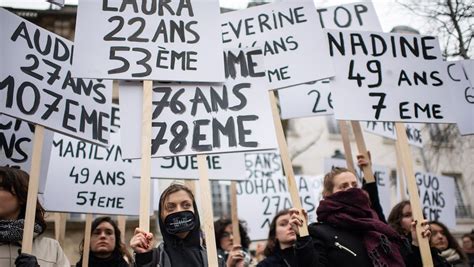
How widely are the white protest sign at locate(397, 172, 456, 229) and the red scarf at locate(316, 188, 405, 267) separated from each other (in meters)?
3.34

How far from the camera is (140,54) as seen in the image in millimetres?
3084

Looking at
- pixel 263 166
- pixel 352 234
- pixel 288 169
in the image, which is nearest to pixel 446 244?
pixel 352 234

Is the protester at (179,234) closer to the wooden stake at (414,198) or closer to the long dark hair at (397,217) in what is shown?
the wooden stake at (414,198)

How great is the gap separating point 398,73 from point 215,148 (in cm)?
156

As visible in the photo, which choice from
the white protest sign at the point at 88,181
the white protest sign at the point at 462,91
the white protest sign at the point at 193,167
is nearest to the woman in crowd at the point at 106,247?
the white protest sign at the point at 88,181

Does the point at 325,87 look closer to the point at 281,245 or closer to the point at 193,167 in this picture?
the point at 193,167

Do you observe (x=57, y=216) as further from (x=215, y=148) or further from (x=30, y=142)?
(x=215, y=148)

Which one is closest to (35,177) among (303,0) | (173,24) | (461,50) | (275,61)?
(173,24)

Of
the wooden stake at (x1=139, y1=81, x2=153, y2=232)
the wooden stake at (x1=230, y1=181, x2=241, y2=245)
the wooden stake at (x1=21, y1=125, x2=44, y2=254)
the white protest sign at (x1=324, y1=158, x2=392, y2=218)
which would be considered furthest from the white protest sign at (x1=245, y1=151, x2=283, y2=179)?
the wooden stake at (x1=21, y1=125, x2=44, y2=254)

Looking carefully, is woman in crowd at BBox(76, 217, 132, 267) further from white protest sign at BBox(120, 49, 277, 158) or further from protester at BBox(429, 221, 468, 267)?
protester at BBox(429, 221, 468, 267)

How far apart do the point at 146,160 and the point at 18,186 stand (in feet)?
2.66

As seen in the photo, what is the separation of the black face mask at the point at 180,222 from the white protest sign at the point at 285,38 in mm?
1224

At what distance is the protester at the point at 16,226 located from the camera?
2754 millimetres

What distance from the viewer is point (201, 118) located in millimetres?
3146
